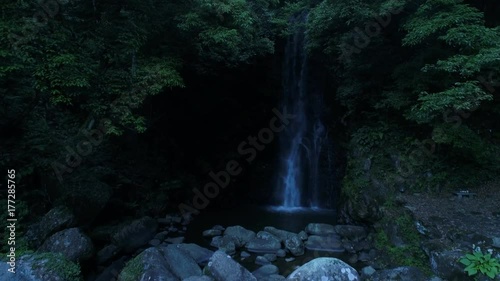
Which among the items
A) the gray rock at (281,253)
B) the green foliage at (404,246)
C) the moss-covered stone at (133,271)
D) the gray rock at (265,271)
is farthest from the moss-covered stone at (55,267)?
the green foliage at (404,246)

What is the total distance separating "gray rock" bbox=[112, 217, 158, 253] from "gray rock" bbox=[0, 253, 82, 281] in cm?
267

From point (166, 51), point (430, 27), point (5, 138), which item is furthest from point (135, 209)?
point (430, 27)

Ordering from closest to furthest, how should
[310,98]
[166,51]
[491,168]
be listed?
[491,168] < [166,51] < [310,98]

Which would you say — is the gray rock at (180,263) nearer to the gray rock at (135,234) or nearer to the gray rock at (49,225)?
the gray rock at (135,234)

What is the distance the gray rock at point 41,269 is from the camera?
17.9 ft

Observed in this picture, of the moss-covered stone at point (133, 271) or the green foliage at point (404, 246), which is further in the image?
the green foliage at point (404, 246)

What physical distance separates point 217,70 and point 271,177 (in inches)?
205

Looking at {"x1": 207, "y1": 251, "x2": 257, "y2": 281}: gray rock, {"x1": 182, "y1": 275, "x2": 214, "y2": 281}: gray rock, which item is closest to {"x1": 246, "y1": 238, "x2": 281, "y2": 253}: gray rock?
{"x1": 207, "y1": 251, "x2": 257, "y2": 281}: gray rock

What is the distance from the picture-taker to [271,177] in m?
14.4

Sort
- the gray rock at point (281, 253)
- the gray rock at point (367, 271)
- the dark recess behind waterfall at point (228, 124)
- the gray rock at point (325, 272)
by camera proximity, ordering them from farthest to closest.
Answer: the dark recess behind waterfall at point (228, 124) < the gray rock at point (281, 253) < the gray rock at point (367, 271) < the gray rock at point (325, 272)

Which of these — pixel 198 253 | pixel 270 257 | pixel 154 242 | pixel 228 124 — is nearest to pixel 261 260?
pixel 270 257

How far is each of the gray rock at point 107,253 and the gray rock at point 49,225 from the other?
1082 mm

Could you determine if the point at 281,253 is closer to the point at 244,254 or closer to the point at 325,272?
the point at 244,254

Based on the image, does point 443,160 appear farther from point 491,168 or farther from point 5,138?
point 5,138
